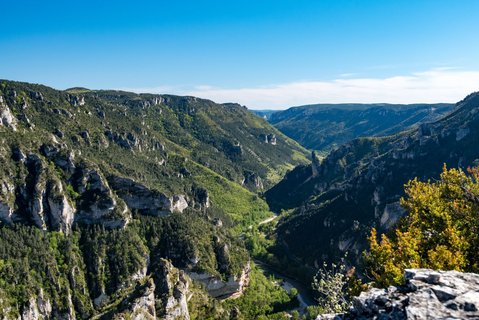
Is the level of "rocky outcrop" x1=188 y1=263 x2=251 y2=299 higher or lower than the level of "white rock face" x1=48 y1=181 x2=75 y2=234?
lower

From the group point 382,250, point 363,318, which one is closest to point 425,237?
point 382,250

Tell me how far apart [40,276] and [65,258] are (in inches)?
549

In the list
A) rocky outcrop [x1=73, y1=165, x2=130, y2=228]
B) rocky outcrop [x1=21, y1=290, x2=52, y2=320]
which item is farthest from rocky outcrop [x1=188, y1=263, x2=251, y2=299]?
rocky outcrop [x1=21, y1=290, x2=52, y2=320]

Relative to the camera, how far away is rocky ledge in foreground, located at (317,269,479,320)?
20.7 meters

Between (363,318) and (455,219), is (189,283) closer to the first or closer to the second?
(455,219)

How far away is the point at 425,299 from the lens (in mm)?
21906

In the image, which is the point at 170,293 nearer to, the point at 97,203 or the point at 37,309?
the point at 37,309

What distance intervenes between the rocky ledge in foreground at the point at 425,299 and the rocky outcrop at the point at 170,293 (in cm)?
9261

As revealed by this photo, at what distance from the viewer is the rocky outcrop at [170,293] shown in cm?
10919

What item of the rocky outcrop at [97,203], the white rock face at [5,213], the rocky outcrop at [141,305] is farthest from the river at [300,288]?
the white rock face at [5,213]

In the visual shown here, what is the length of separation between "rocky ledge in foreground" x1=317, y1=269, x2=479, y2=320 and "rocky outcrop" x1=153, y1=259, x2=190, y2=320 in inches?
3646

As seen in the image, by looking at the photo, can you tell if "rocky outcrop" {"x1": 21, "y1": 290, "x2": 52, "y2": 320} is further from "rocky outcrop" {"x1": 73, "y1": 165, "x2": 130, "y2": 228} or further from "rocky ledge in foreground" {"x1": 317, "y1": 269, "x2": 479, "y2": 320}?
"rocky ledge in foreground" {"x1": 317, "y1": 269, "x2": 479, "y2": 320}

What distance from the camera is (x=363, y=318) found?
79.9 ft

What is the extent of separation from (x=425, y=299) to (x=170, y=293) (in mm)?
102406
